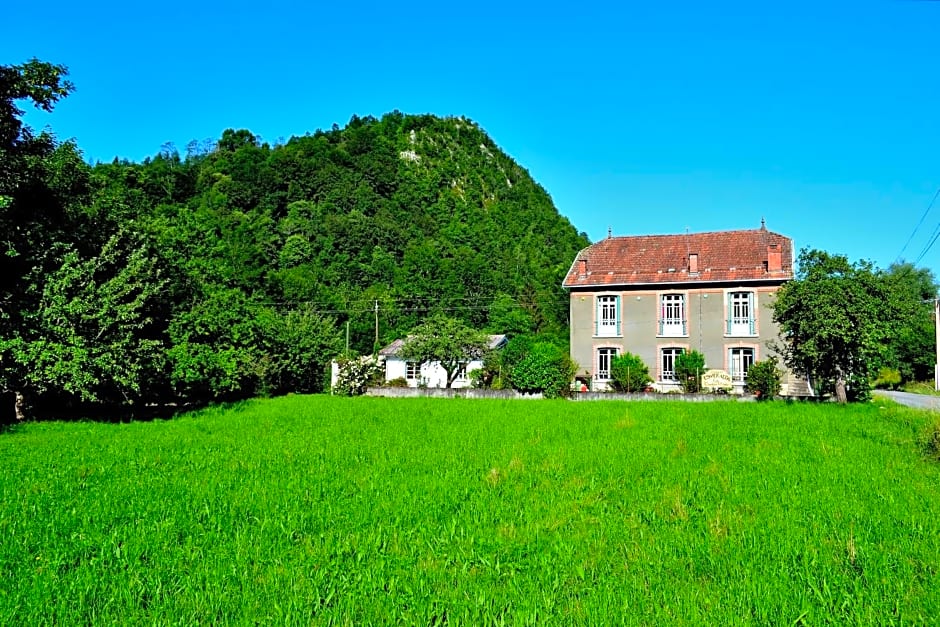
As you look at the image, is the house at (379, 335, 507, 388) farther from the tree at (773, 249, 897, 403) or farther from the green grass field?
the green grass field

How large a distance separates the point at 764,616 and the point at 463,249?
58675 mm

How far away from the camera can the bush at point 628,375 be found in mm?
30859

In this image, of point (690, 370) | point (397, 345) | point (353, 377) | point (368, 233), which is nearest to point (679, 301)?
point (690, 370)

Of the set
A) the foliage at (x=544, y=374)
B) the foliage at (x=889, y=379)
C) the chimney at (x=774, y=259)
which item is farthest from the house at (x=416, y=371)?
the foliage at (x=889, y=379)

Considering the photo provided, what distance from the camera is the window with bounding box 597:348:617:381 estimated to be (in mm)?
35787

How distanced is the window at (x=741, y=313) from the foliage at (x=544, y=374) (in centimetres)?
1011

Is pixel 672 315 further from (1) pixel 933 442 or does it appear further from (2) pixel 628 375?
(1) pixel 933 442

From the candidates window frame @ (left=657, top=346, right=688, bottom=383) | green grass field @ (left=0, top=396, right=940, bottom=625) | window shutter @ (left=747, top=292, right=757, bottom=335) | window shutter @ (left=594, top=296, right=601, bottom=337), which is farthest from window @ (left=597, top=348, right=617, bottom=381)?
green grass field @ (left=0, top=396, right=940, bottom=625)

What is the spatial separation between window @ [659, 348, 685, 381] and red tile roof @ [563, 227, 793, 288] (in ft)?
12.2

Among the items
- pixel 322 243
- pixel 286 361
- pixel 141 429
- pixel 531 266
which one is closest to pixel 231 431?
pixel 141 429

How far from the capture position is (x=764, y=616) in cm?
509

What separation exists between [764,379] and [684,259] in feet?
31.7

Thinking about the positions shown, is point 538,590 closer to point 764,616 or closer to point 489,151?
point 764,616

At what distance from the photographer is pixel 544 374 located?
95.5 feet
